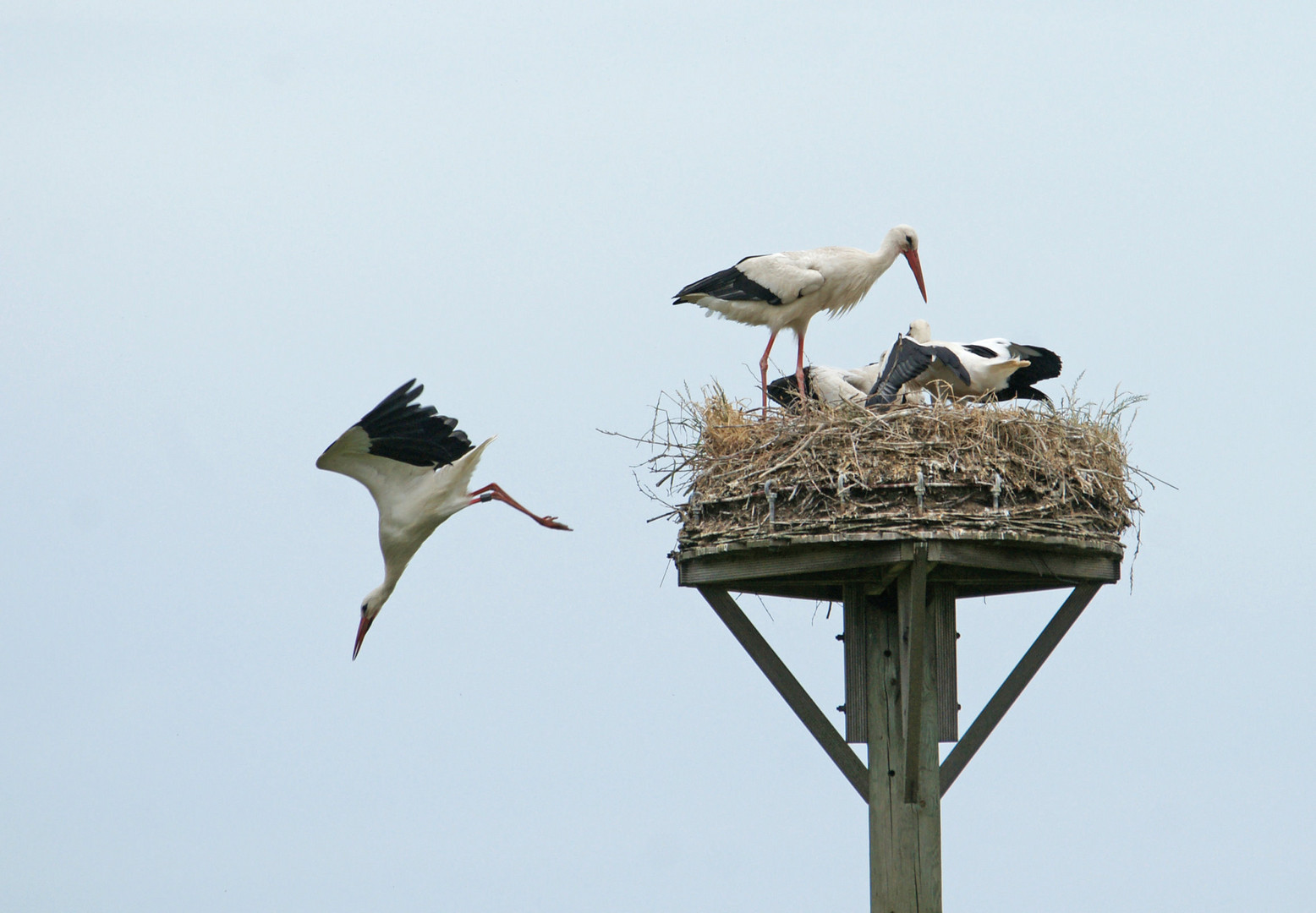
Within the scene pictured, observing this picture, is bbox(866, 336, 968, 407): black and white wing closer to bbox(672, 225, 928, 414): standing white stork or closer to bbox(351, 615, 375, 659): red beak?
bbox(672, 225, 928, 414): standing white stork

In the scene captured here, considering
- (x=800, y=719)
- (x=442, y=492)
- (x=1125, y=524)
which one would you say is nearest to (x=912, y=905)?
(x=800, y=719)

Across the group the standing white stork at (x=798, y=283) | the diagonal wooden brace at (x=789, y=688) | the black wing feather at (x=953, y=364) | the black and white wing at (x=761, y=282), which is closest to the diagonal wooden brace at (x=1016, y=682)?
the diagonal wooden brace at (x=789, y=688)

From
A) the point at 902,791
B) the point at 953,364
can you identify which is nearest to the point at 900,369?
the point at 953,364

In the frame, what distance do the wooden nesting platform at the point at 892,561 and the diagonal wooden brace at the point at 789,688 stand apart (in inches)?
4.3

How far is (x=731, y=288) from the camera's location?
8117mm

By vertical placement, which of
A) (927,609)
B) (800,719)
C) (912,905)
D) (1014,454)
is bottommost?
(912,905)

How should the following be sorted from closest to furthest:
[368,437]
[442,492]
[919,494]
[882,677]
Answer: [919,494]
[882,677]
[368,437]
[442,492]

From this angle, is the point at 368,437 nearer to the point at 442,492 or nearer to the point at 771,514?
the point at 442,492

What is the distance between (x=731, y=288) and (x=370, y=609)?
257 centimetres

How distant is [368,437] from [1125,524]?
130 inches

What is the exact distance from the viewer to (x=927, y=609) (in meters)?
6.57

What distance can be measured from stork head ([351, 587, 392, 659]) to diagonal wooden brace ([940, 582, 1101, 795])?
3.38m

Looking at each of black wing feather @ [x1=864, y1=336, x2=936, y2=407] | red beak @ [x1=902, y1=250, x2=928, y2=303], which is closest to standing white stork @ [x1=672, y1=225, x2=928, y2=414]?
red beak @ [x1=902, y1=250, x2=928, y2=303]

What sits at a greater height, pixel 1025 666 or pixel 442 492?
pixel 442 492
